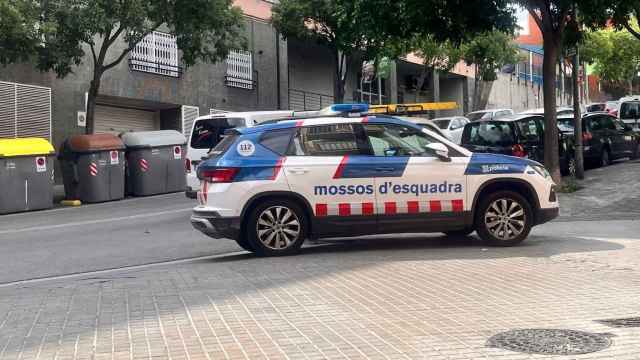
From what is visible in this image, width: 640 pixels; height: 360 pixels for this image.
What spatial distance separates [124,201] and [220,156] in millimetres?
11068

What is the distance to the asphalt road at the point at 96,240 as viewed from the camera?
1033cm

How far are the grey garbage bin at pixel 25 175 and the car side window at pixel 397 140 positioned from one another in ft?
36.4

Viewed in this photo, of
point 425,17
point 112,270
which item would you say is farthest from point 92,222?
point 425,17

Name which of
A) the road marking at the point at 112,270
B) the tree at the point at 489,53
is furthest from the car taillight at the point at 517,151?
the tree at the point at 489,53

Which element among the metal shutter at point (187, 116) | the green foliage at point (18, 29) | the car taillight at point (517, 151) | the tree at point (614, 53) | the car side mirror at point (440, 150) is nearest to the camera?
the car side mirror at point (440, 150)

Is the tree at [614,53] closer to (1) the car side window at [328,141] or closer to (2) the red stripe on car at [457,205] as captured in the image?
(2) the red stripe on car at [457,205]

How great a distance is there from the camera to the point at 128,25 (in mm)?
19734

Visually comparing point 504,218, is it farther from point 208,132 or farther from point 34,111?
point 34,111

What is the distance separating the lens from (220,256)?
10.3 metres

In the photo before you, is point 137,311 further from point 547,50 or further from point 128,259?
point 547,50

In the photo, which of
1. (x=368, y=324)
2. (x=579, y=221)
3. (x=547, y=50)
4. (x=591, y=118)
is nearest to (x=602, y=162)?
(x=591, y=118)

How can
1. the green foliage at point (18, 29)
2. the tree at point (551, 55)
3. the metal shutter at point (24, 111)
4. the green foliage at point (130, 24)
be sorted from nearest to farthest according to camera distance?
1. the tree at point (551, 55)
2. the green foliage at point (18, 29)
3. the green foliage at point (130, 24)
4. the metal shutter at point (24, 111)

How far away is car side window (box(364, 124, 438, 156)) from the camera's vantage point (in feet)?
31.8

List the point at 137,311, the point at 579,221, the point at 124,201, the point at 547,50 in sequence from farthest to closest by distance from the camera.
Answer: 1. the point at 124,201
2. the point at 547,50
3. the point at 579,221
4. the point at 137,311
